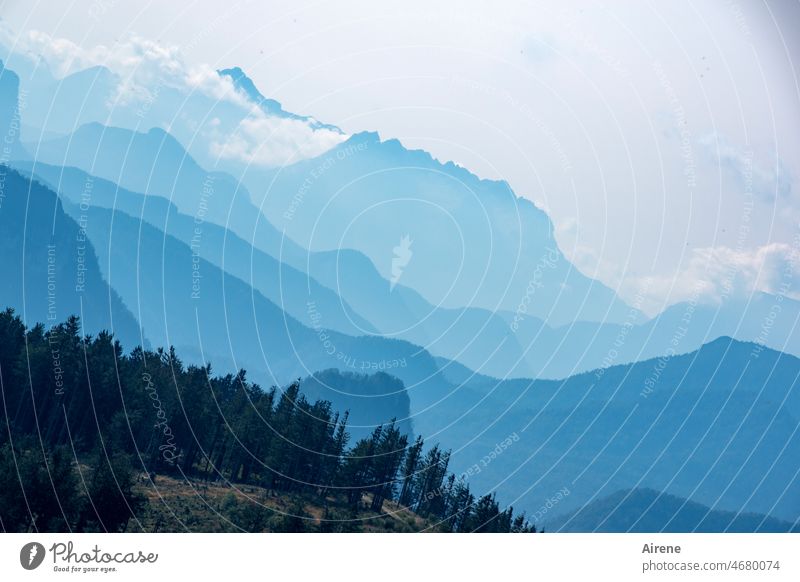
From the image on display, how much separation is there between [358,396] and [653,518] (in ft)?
170

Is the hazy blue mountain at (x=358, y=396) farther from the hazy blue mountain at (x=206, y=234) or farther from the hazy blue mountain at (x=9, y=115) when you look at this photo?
the hazy blue mountain at (x=206, y=234)

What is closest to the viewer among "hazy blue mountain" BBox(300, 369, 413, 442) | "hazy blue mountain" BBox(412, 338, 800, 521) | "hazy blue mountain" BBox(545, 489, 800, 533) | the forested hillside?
the forested hillside

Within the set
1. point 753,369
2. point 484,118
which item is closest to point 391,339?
point 484,118

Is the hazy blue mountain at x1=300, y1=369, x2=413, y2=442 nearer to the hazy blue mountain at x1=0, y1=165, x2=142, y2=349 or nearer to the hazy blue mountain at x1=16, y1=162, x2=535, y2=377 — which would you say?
the hazy blue mountain at x1=16, y1=162, x2=535, y2=377

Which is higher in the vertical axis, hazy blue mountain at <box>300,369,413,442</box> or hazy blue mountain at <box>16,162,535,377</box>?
hazy blue mountain at <box>16,162,535,377</box>

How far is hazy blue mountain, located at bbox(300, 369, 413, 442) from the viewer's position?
89.4 ft

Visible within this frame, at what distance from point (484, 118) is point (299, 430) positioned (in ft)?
32.5

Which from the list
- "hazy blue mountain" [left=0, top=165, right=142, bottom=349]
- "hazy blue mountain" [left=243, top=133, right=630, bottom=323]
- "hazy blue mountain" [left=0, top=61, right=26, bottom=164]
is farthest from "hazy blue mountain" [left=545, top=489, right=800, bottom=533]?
"hazy blue mountain" [left=0, top=165, right=142, bottom=349]

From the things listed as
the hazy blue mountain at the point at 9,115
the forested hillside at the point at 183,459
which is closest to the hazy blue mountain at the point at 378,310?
the hazy blue mountain at the point at 9,115

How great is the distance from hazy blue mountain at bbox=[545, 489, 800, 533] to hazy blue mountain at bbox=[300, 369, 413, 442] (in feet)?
54.1

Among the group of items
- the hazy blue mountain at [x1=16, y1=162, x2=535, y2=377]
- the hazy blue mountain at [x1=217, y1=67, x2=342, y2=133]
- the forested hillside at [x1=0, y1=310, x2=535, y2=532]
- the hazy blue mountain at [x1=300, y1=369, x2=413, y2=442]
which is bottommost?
the forested hillside at [x1=0, y1=310, x2=535, y2=532]

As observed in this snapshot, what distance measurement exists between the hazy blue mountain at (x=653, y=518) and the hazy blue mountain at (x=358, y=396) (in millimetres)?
16500
